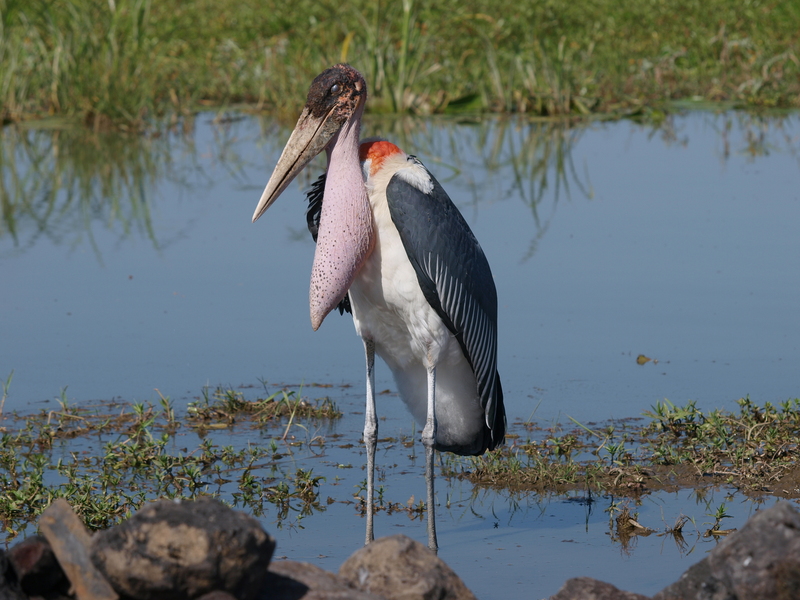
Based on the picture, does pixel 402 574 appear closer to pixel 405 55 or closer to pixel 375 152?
pixel 375 152

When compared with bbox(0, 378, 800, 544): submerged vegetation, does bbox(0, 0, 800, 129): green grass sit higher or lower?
higher

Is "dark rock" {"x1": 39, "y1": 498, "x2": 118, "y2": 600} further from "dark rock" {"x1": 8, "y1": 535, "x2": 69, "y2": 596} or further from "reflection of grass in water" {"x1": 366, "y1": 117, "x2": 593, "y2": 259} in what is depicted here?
"reflection of grass in water" {"x1": 366, "y1": 117, "x2": 593, "y2": 259}

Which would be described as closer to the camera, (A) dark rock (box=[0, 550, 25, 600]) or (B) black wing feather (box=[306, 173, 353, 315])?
(A) dark rock (box=[0, 550, 25, 600])

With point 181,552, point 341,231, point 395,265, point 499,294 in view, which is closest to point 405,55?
point 499,294

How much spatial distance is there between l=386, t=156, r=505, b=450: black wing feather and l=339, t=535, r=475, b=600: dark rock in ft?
3.68

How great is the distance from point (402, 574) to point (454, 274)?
1311 millimetres

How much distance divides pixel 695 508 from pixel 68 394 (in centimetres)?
252

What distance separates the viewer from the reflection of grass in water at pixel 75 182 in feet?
26.6

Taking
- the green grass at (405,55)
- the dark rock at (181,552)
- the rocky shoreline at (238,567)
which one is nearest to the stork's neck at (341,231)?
the rocky shoreline at (238,567)

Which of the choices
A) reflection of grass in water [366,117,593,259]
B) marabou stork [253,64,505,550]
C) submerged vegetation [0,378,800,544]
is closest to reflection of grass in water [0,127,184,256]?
reflection of grass in water [366,117,593,259]

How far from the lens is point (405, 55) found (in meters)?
11.8

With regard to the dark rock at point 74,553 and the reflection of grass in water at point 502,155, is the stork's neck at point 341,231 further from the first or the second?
the reflection of grass in water at point 502,155

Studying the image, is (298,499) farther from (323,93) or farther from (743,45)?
(743,45)

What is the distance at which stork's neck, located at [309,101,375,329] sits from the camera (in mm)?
3676
